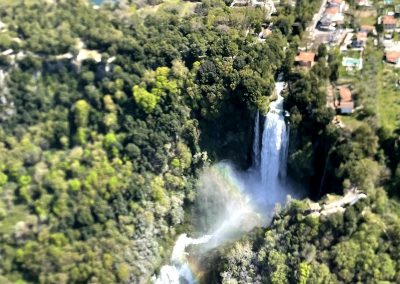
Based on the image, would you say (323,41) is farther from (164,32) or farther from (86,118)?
(86,118)

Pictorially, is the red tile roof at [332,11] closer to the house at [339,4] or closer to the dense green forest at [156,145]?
the house at [339,4]

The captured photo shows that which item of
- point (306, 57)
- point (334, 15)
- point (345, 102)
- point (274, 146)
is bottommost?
point (274, 146)

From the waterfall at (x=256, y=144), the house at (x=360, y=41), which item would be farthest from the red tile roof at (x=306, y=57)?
the waterfall at (x=256, y=144)

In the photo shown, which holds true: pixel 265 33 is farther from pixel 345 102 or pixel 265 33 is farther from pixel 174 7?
pixel 345 102

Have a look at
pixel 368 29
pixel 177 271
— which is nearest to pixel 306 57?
pixel 368 29

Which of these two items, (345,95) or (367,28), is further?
(367,28)

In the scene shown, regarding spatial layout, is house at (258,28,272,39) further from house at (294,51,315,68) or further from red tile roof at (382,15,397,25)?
red tile roof at (382,15,397,25)
